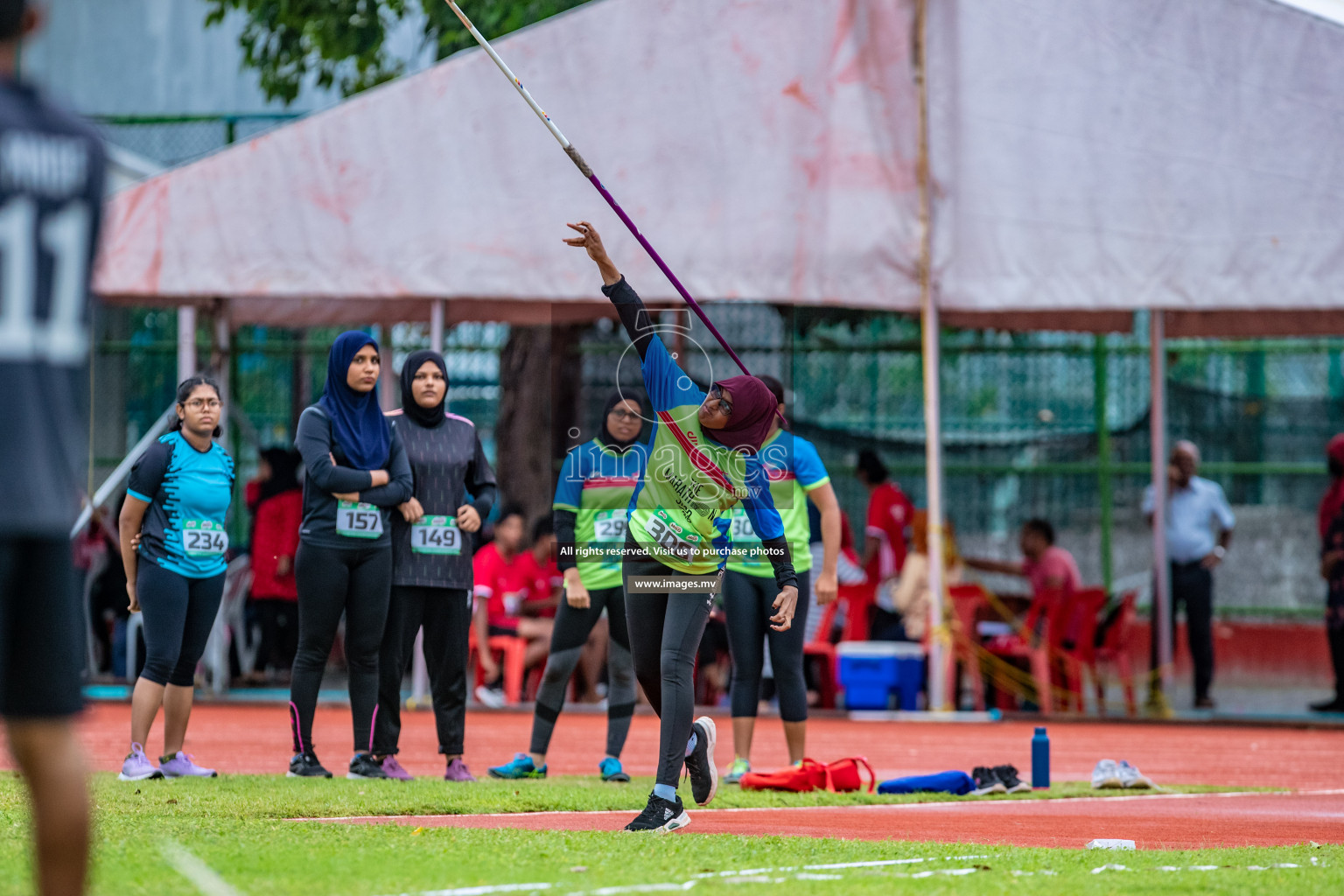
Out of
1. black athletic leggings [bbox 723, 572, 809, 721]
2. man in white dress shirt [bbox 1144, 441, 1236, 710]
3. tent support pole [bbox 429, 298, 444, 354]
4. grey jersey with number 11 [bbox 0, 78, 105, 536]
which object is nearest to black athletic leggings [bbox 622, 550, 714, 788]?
black athletic leggings [bbox 723, 572, 809, 721]

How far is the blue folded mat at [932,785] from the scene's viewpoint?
8477 mm

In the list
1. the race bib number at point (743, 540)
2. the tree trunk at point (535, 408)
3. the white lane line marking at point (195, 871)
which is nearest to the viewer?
the white lane line marking at point (195, 871)

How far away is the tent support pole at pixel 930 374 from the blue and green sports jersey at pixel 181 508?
6.68 meters

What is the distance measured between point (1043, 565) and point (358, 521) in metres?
8.19

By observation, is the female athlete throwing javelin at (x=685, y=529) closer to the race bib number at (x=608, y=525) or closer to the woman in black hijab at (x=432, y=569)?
the woman in black hijab at (x=432, y=569)

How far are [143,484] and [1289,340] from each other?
43.3ft

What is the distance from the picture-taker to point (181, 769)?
8.10 meters

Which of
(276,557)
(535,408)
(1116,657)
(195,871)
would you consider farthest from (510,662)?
(195,871)

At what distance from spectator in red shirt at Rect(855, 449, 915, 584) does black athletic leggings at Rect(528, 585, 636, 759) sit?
6.05 meters

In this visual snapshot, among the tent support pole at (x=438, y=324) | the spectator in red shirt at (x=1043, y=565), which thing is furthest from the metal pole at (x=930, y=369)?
the tent support pole at (x=438, y=324)

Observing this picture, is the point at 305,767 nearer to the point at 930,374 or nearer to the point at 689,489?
the point at 689,489

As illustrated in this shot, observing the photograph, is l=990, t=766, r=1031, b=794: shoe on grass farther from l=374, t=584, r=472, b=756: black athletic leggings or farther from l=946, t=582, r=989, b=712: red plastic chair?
l=946, t=582, r=989, b=712: red plastic chair

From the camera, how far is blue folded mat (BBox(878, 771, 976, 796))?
27.8 ft

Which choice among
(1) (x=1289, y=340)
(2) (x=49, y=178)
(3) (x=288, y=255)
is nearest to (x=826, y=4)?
(3) (x=288, y=255)
